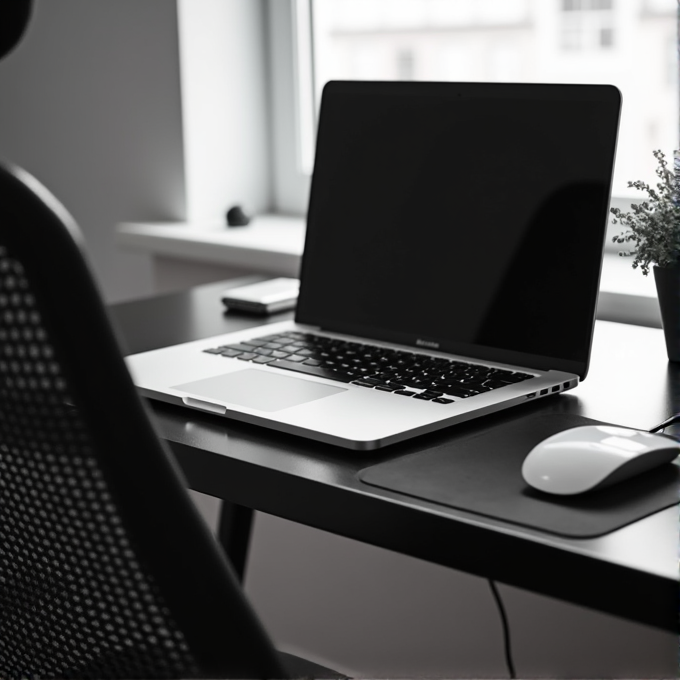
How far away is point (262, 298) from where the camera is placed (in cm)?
131

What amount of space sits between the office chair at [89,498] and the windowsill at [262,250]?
35.0 inches

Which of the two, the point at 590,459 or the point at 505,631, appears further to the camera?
the point at 505,631

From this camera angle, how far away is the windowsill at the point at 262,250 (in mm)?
1288

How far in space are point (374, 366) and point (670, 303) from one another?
0.96ft

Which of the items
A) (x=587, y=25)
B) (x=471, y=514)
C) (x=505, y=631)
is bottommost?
(x=505, y=631)

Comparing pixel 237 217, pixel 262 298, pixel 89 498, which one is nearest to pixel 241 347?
pixel 262 298

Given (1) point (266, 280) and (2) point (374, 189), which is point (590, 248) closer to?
(2) point (374, 189)

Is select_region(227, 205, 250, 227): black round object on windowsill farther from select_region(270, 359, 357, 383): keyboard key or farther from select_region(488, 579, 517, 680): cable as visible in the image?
select_region(270, 359, 357, 383): keyboard key

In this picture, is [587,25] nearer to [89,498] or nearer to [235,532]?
[235,532]

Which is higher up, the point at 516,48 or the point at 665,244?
the point at 516,48

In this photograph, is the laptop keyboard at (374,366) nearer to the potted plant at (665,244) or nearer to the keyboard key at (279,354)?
the keyboard key at (279,354)

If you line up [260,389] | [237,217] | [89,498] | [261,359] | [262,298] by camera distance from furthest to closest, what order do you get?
[237,217], [262,298], [261,359], [260,389], [89,498]

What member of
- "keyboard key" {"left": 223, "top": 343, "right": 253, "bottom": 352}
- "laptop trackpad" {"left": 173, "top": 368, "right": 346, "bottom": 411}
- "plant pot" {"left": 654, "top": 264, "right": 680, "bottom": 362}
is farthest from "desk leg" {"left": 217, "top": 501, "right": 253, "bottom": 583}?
"plant pot" {"left": 654, "top": 264, "right": 680, "bottom": 362}

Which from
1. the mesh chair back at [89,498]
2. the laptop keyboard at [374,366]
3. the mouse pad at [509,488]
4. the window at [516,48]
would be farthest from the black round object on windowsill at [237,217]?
the mesh chair back at [89,498]
